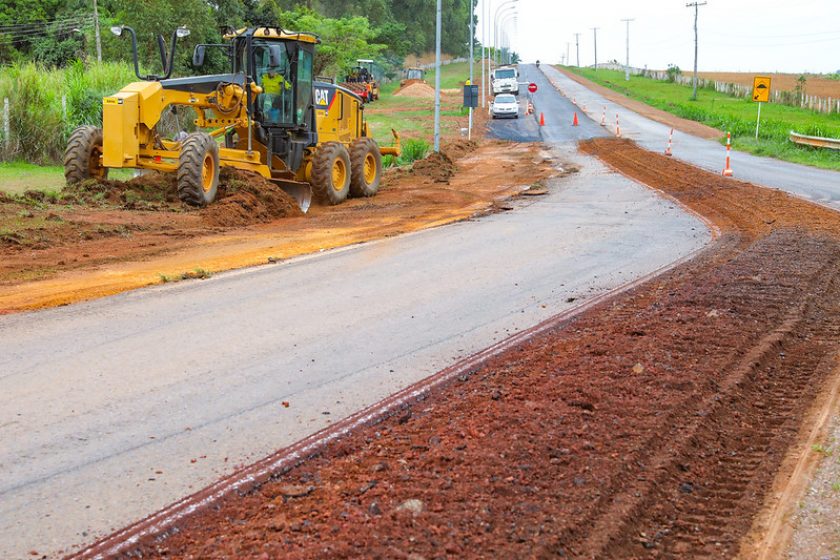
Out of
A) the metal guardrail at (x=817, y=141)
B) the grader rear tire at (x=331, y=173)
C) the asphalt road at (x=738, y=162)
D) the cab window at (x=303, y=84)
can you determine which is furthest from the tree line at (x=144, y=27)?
the metal guardrail at (x=817, y=141)

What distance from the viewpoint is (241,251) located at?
13398 mm

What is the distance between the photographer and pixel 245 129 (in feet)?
61.3

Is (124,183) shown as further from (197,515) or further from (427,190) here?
(197,515)

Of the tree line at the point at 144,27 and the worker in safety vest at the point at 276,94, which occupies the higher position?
the tree line at the point at 144,27

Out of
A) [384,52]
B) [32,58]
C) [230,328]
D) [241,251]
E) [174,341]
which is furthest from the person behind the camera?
[384,52]

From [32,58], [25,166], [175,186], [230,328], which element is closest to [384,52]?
[32,58]

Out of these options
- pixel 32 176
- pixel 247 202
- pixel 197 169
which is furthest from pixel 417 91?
pixel 197 169

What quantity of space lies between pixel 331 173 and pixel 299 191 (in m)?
0.92

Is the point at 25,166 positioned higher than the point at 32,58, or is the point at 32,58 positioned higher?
the point at 32,58

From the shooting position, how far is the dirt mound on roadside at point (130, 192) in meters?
16.2

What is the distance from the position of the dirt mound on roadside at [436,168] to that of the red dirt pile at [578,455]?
Result: 16.5 metres

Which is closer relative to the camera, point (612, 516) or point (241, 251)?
point (612, 516)

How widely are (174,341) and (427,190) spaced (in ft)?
48.4

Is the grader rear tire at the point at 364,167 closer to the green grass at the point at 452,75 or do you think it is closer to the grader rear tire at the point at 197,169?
the grader rear tire at the point at 197,169
